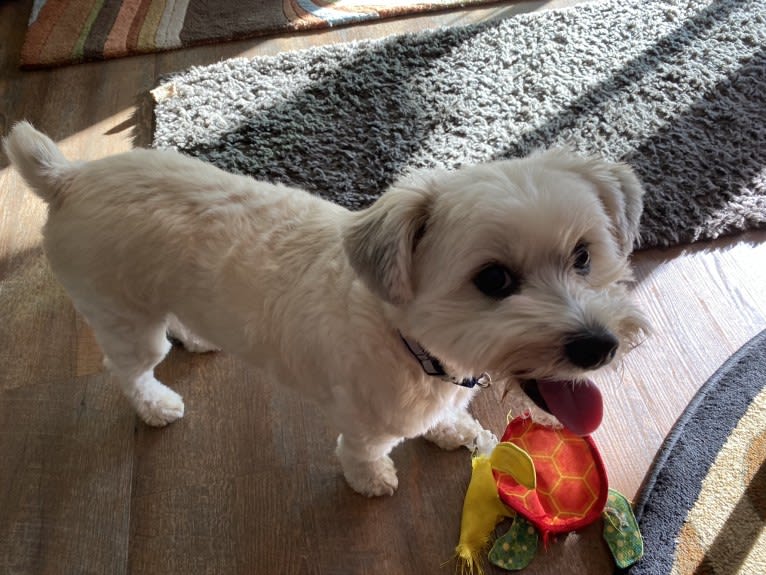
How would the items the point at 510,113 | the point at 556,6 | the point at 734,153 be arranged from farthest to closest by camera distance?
1. the point at 556,6
2. the point at 510,113
3. the point at 734,153

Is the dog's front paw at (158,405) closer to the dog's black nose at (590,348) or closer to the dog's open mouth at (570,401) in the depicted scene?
the dog's open mouth at (570,401)

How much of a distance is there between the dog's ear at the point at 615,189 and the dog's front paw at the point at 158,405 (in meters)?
1.33

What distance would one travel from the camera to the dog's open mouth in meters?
1.10

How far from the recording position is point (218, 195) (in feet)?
4.33

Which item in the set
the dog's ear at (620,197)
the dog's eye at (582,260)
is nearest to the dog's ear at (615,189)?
the dog's ear at (620,197)

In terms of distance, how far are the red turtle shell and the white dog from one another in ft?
1.19

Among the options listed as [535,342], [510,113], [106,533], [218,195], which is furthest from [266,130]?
[535,342]

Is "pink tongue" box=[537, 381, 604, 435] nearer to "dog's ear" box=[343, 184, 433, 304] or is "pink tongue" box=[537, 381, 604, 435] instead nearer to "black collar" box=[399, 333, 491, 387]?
"black collar" box=[399, 333, 491, 387]

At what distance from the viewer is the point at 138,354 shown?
161 centimetres

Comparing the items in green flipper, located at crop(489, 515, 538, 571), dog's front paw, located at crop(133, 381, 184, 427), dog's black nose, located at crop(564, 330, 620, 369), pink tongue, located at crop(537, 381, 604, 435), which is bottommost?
green flipper, located at crop(489, 515, 538, 571)

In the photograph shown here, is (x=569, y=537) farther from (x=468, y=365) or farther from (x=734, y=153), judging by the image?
(x=734, y=153)

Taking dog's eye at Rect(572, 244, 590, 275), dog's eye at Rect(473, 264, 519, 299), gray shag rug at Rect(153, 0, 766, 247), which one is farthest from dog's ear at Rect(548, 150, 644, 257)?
gray shag rug at Rect(153, 0, 766, 247)

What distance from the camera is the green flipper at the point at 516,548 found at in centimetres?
151

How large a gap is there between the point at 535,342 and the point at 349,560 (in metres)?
0.93
